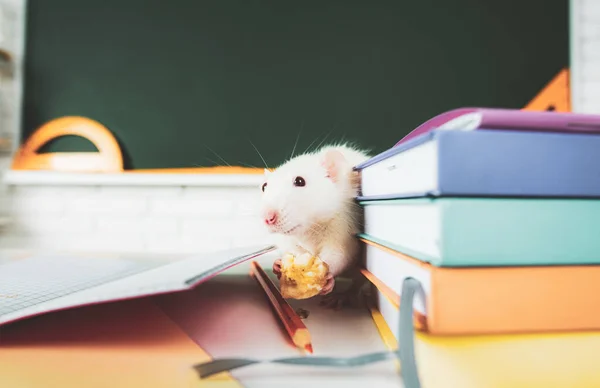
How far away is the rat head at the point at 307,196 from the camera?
1.94ft

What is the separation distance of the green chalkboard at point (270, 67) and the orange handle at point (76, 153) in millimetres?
29

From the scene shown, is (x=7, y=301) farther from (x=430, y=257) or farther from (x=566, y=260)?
(x=566, y=260)

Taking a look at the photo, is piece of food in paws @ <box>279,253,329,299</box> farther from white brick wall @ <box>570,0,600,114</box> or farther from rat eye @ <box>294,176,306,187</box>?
white brick wall @ <box>570,0,600,114</box>

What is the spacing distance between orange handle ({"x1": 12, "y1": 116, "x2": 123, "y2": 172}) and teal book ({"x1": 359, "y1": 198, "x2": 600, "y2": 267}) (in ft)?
3.80

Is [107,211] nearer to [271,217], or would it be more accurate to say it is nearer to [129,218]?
[129,218]

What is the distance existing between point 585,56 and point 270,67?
3.32 ft

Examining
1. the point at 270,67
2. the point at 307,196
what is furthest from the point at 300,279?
the point at 270,67

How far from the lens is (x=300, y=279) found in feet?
1.60

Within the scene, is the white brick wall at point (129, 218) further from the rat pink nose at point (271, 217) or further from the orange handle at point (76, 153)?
the rat pink nose at point (271, 217)

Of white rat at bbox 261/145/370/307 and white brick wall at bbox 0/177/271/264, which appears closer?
white rat at bbox 261/145/370/307

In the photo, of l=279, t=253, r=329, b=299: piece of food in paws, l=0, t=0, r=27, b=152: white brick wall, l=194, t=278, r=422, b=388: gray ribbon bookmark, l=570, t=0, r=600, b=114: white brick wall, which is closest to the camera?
l=194, t=278, r=422, b=388: gray ribbon bookmark

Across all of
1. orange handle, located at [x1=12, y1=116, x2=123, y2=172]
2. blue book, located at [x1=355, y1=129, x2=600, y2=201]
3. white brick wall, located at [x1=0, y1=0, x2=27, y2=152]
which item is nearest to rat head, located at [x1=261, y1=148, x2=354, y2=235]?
blue book, located at [x1=355, y1=129, x2=600, y2=201]

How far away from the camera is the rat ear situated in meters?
0.63

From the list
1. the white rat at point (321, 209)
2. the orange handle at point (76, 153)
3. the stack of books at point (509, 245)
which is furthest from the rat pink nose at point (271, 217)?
the orange handle at point (76, 153)
